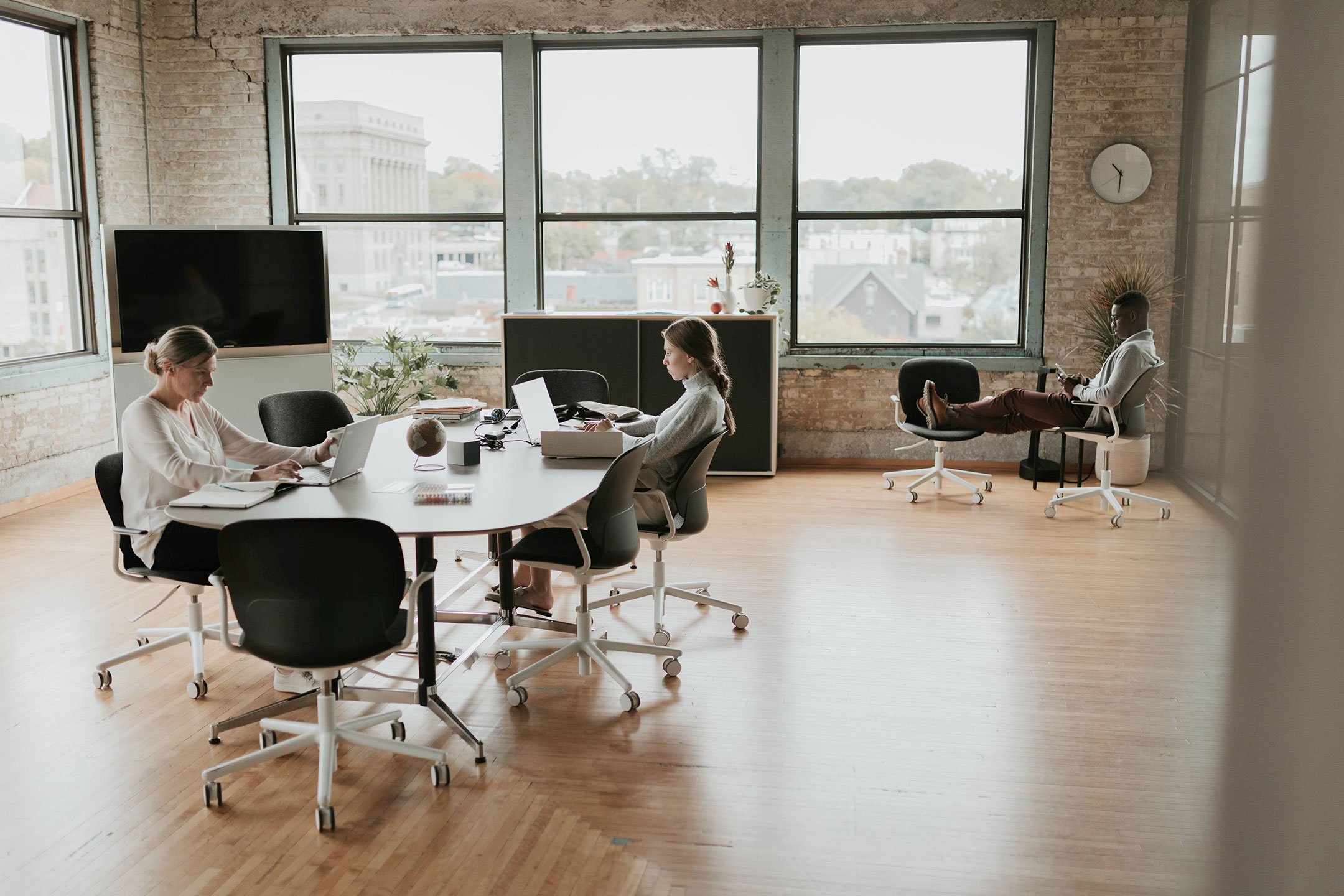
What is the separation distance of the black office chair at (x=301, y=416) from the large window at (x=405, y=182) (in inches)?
138

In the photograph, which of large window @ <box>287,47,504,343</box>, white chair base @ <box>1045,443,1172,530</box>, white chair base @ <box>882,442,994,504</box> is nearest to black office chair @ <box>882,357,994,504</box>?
white chair base @ <box>882,442,994,504</box>

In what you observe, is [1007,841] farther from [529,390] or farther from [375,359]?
[375,359]

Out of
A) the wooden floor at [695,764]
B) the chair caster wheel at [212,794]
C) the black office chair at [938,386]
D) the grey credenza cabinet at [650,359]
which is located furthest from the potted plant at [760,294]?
the chair caster wheel at [212,794]

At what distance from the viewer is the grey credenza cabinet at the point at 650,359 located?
7.78 m

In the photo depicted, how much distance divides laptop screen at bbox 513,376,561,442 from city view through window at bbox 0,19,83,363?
4058 millimetres

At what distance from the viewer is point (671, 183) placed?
842 centimetres

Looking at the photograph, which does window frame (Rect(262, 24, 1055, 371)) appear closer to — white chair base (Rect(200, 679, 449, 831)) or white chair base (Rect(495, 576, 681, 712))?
white chair base (Rect(495, 576, 681, 712))

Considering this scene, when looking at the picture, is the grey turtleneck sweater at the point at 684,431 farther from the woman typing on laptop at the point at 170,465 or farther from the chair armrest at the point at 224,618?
the chair armrest at the point at 224,618

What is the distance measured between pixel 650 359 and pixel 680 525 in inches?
145

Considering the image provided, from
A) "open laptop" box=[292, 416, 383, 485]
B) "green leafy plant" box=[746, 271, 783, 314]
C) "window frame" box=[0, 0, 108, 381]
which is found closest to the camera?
"open laptop" box=[292, 416, 383, 485]

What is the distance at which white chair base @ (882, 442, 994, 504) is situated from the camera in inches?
281

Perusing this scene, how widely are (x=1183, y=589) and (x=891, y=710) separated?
141 inches

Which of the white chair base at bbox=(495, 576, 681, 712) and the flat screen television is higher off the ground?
the flat screen television

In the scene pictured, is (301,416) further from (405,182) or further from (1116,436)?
(1116,436)
